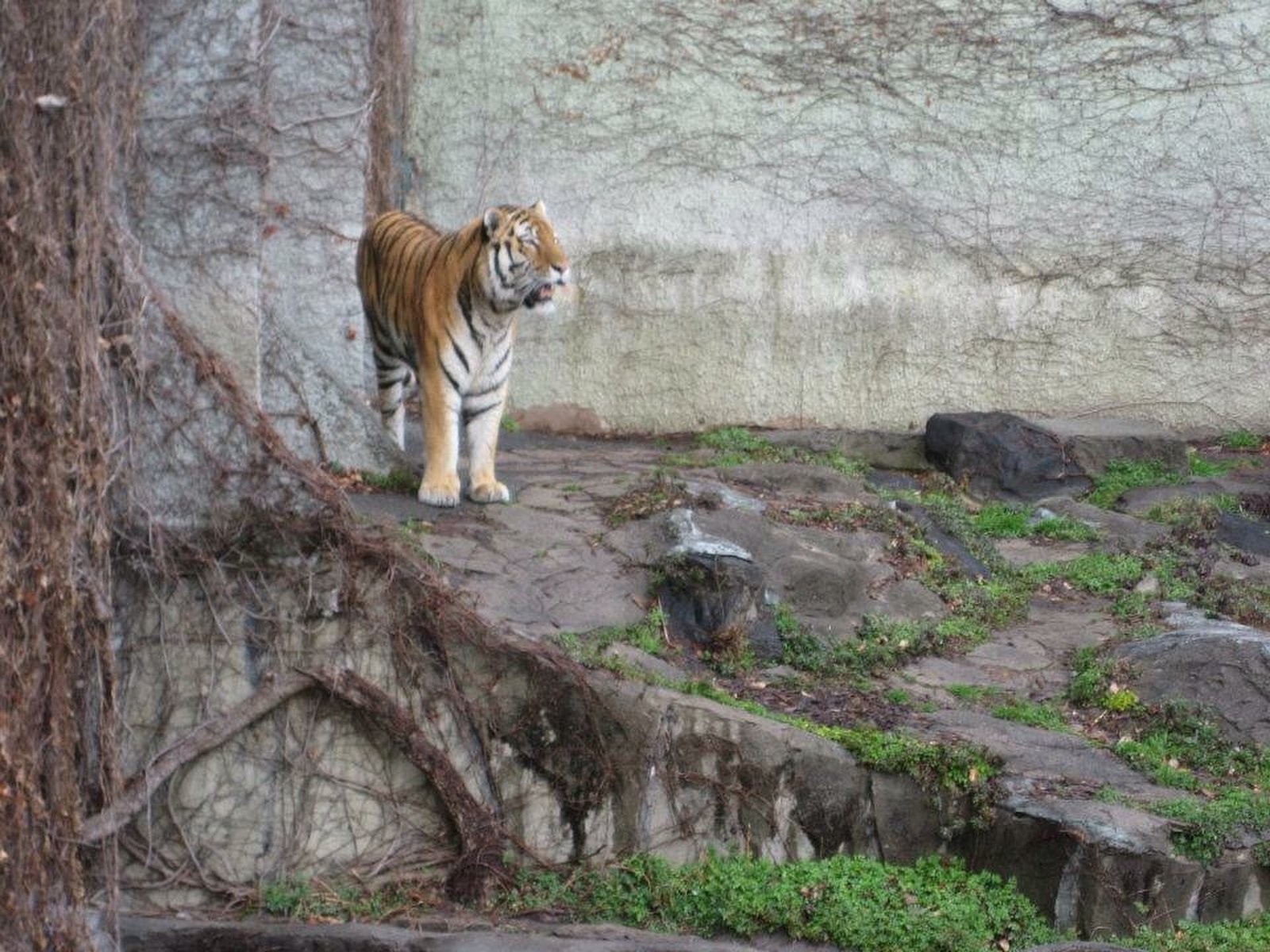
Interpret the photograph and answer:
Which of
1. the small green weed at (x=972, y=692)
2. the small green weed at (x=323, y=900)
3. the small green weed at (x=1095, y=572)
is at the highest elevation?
the small green weed at (x=1095, y=572)

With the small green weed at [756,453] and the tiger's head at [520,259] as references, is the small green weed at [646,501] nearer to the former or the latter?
the tiger's head at [520,259]

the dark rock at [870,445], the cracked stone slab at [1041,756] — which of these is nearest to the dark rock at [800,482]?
the dark rock at [870,445]

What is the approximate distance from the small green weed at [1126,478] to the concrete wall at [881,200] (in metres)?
0.74

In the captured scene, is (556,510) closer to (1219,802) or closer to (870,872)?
(870,872)

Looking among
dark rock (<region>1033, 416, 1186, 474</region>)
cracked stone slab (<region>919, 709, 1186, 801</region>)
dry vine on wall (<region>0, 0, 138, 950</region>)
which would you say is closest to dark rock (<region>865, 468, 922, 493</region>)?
dark rock (<region>1033, 416, 1186, 474</region>)

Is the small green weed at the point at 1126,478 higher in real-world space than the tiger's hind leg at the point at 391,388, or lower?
lower

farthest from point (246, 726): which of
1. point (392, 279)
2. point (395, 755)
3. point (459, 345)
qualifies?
point (392, 279)

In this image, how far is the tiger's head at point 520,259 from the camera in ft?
25.2

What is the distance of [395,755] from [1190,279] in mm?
6271

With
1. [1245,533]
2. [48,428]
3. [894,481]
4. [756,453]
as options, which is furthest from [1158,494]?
[48,428]

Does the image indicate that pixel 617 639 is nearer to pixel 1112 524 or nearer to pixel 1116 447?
pixel 1112 524

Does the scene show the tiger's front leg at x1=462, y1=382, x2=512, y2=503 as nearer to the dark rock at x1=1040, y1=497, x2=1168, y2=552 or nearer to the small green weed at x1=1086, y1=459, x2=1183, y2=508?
the dark rock at x1=1040, y1=497, x2=1168, y2=552

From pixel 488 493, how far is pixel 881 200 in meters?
3.75

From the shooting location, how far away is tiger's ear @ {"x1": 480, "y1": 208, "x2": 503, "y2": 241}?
7.69 metres
